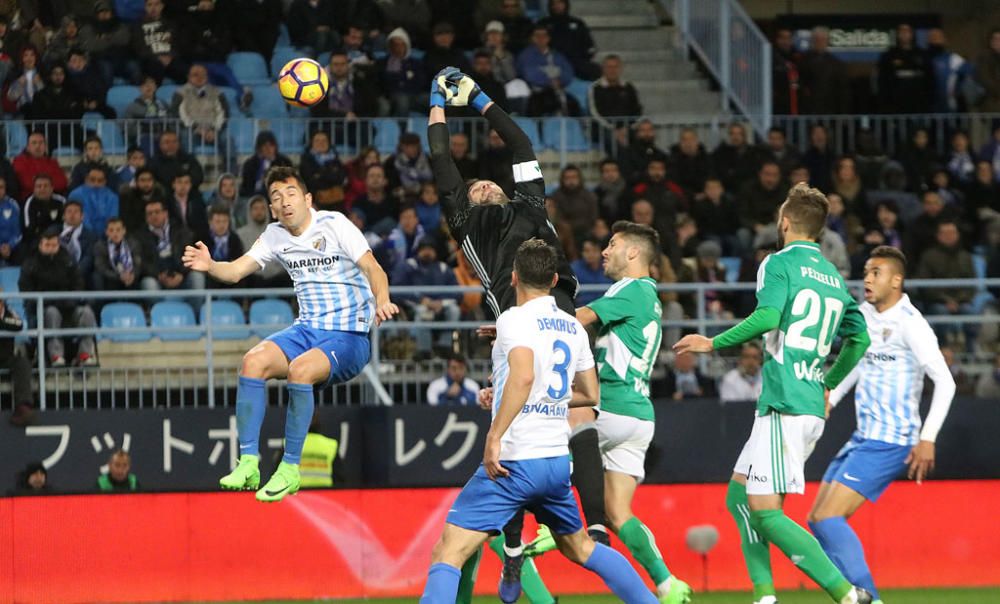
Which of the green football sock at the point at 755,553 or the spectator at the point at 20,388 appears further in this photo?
the spectator at the point at 20,388

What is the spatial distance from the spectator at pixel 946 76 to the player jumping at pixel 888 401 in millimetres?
9396

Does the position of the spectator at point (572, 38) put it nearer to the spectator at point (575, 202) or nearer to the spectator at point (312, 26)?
the spectator at point (312, 26)

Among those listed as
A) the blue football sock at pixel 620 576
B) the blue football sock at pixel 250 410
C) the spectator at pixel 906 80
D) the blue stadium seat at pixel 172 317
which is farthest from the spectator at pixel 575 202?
the blue football sock at pixel 620 576

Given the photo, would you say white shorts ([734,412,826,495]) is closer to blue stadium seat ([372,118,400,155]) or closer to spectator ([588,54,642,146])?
blue stadium seat ([372,118,400,155])

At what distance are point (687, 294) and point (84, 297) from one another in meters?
5.28

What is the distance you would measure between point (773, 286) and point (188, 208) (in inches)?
316

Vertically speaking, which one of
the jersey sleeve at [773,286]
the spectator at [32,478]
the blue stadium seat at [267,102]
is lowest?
the spectator at [32,478]

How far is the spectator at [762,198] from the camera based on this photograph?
17016mm

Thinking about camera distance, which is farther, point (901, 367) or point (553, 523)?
point (901, 367)

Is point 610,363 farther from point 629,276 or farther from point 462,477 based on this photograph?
point 462,477

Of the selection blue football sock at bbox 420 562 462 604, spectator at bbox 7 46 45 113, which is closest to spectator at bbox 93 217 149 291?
spectator at bbox 7 46 45 113

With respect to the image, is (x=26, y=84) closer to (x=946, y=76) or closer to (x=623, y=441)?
(x=623, y=441)

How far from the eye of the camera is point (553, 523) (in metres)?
8.51

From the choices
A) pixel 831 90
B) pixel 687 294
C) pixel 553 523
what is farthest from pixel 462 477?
pixel 831 90
